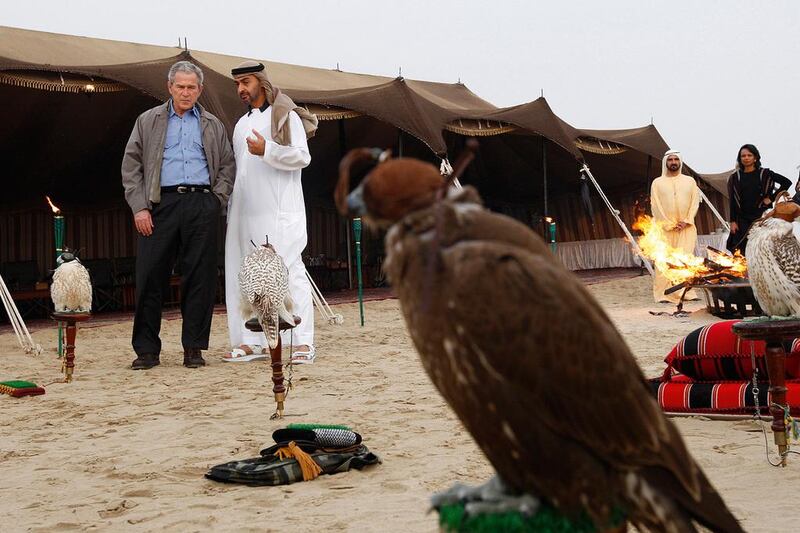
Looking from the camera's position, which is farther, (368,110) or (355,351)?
(368,110)

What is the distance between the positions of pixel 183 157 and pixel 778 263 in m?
4.14

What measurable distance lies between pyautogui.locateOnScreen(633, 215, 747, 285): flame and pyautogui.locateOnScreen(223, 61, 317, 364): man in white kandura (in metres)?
5.29

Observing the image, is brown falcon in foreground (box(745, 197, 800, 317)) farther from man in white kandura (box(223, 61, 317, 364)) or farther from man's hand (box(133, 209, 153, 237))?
man's hand (box(133, 209, 153, 237))

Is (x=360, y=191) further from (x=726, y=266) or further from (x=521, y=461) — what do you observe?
(x=726, y=266)

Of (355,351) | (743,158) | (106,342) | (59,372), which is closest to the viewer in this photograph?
(59,372)

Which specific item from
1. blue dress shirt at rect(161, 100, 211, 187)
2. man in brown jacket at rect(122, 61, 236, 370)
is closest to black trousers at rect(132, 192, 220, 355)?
man in brown jacket at rect(122, 61, 236, 370)

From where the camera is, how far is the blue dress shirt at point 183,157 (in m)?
5.68

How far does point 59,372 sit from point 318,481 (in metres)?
3.67

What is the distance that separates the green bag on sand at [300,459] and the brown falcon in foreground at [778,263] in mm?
1969

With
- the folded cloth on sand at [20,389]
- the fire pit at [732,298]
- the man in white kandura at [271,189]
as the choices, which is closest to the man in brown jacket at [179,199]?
the man in white kandura at [271,189]

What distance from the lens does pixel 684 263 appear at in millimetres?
9445

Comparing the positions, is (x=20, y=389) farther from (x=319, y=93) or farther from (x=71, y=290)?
(x=319, y=93)

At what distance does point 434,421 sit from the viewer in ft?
12.6

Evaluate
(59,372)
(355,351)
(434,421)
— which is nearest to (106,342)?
(59,372)
